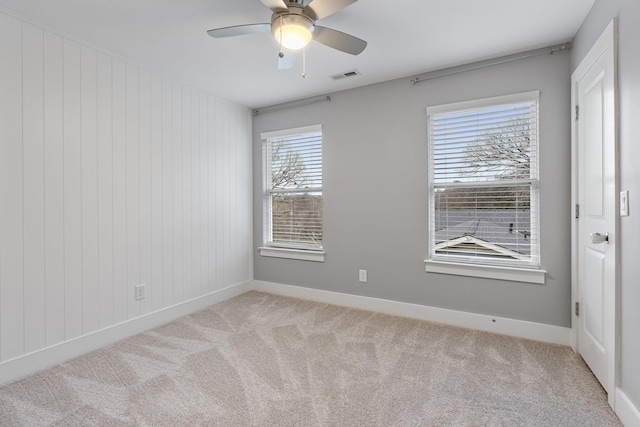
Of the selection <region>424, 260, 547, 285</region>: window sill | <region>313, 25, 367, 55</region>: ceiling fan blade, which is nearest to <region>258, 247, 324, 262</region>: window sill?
<region>424, 260, 547, 285</region>: window sill

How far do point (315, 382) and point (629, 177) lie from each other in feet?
6.90

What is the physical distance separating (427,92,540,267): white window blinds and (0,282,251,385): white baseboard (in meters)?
2.60

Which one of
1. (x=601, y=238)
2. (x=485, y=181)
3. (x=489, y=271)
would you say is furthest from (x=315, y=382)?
(x=485, y=181)

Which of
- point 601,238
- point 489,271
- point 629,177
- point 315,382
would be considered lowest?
point 315,382

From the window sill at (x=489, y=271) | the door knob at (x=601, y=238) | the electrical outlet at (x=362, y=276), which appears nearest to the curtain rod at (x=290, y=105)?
the electrical outlet at (x=362, y=276)

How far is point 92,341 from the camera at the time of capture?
2.54 m

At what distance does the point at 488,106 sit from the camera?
110 inches

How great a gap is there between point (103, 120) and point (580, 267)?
3.94 metres

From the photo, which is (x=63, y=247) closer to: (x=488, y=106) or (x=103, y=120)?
(x=103, y=120)

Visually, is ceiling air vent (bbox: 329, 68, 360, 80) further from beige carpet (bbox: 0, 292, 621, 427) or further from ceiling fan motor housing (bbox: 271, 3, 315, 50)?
beige carpet (bbox: 0, 292, 621, 427)

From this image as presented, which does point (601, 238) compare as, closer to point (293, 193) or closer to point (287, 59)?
point (287, 59)

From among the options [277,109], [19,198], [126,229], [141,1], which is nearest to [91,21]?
[141,1]

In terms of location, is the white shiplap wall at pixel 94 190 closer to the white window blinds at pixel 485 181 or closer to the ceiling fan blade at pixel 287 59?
the ceiling fan blade at pixel 287 59

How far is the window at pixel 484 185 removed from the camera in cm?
269
